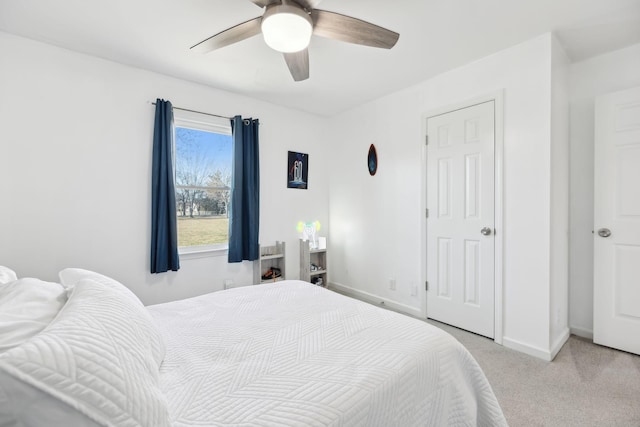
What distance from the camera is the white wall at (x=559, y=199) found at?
2287 mm

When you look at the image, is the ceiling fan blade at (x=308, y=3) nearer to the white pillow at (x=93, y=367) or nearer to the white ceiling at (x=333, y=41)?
the white ceiling at (x=333, y=41)

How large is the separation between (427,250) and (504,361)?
1.17 metres

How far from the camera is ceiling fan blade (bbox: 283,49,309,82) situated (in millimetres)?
1933

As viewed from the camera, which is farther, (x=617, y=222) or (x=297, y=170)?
(x=297, y=170)

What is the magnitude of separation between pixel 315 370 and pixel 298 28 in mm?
1709

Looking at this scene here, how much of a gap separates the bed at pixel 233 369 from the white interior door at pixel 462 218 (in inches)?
62.0

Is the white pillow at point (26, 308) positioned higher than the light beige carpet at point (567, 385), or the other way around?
the white pillow at point (26, 308)

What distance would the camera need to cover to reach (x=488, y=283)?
2580 mm

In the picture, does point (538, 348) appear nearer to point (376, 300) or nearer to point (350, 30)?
point (376, 300)

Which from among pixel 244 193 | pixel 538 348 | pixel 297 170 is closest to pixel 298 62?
pixel 244 193

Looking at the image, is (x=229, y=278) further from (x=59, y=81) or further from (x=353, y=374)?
(x=353, y=374)

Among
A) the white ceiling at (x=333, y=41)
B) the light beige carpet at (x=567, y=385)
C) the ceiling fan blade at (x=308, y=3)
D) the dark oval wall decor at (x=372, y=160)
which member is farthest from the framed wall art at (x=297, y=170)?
the light beige carpet at (x=567, y=385)

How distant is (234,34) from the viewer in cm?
179

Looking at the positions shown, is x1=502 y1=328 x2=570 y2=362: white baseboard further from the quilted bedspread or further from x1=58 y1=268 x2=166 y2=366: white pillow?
x1=58 y1=268 x2=166 y2=366: white pillow
